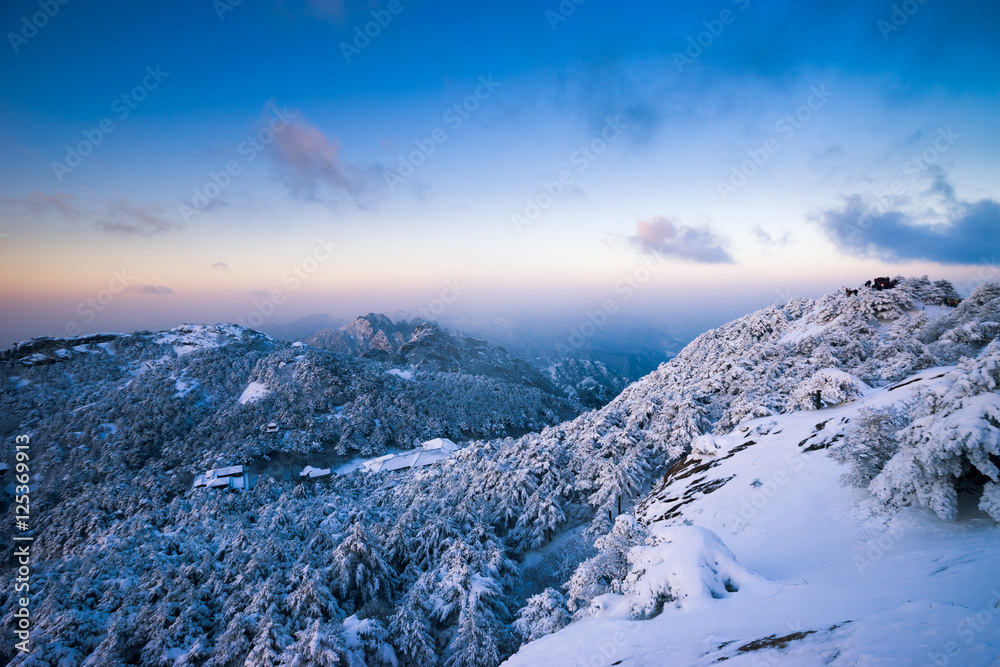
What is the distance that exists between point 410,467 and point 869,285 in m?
87.3

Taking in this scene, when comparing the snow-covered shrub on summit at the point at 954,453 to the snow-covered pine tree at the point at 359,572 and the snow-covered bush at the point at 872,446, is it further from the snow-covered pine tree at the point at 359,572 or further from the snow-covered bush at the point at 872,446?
the snow-covered pine tree at the point at 359,572

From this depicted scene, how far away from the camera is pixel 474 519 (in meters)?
32.0

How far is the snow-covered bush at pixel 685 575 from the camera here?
12852 millimetres

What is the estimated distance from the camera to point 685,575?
43.0ft

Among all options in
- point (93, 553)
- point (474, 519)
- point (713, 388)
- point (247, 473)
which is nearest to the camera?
Answer: point (93, 553)

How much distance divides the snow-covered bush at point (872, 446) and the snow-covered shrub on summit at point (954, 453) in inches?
96.5

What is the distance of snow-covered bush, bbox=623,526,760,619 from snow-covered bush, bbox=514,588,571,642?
463 cm

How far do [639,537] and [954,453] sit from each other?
39.6ft

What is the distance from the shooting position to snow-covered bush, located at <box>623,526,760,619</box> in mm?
12852

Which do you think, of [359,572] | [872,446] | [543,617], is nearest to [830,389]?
[872,446]

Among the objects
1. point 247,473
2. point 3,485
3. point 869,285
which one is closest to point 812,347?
point 869,285

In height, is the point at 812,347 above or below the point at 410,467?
above

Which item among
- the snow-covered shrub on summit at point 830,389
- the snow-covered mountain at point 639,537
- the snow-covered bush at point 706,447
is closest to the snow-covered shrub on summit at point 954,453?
the snow-covered mountain at point 639,537

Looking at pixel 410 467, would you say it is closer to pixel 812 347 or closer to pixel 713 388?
pixel 713 388
